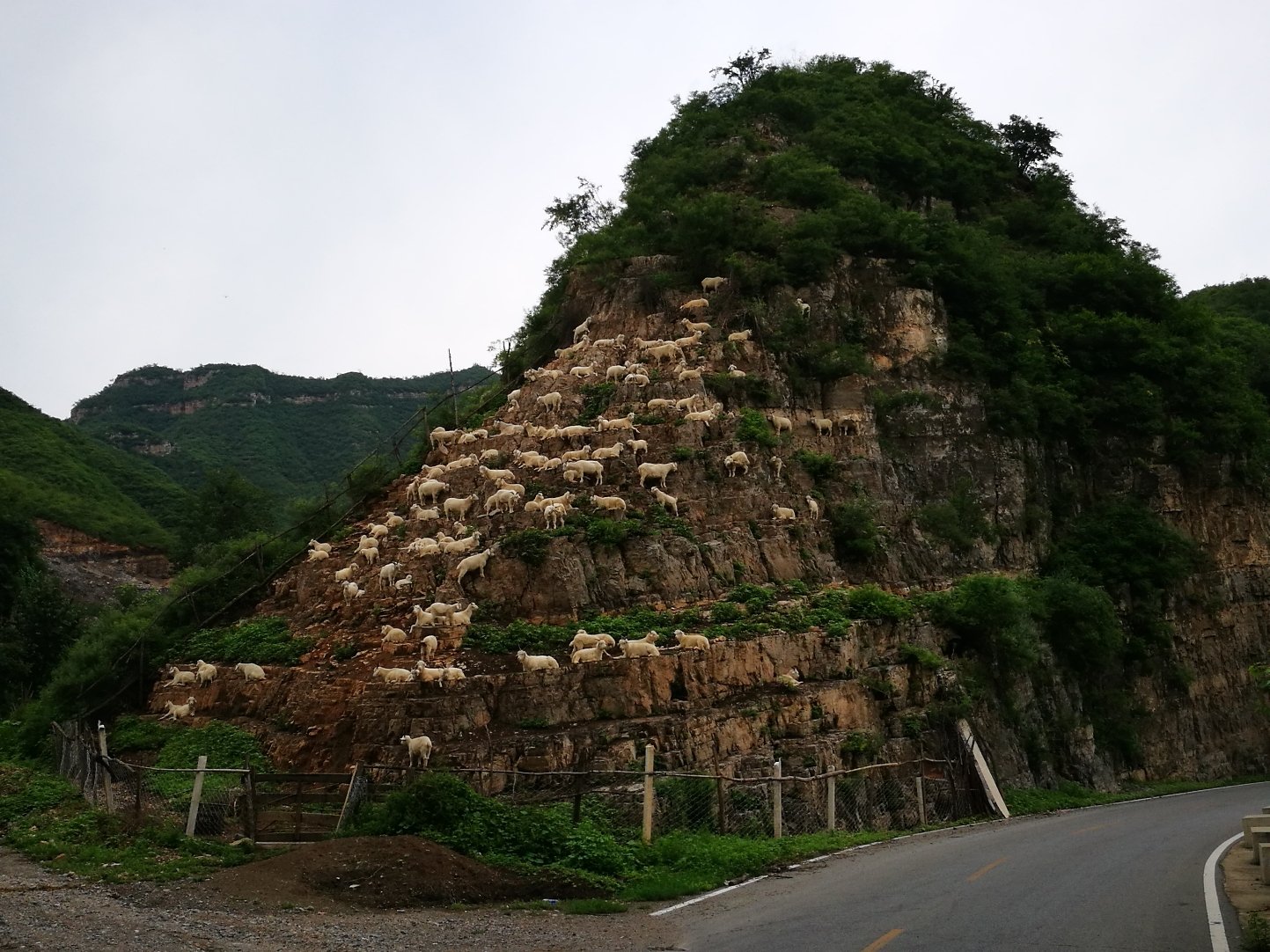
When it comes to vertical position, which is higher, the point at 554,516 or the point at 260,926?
the point at 554,516

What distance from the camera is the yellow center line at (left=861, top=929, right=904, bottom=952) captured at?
10.3 metres

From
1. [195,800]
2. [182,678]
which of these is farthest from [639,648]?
[182,678]

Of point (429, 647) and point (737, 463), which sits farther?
point (737, 463)

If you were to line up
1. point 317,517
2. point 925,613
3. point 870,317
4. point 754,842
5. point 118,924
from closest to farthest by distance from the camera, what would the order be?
point 118,924
point 754,842
point 925,613
point 317,517
point 870,317

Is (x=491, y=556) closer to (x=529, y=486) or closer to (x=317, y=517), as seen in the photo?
(x=529, y=486)

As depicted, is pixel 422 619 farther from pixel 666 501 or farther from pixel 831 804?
pixel 831 804

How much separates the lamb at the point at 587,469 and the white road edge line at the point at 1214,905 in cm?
1662

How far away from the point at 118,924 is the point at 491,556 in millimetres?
14414

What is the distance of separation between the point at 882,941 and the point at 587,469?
1880cm

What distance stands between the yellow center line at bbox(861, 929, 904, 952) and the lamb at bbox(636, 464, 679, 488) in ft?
59.5

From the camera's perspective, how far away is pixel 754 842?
17.1 m

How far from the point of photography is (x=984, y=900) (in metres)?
12.7

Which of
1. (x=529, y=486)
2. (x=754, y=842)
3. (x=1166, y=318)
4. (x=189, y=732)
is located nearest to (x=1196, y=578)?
(x=1166, y=318)

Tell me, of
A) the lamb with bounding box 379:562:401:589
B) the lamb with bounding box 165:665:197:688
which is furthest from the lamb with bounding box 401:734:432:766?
the lamb with bounding box 165:665:197:688
